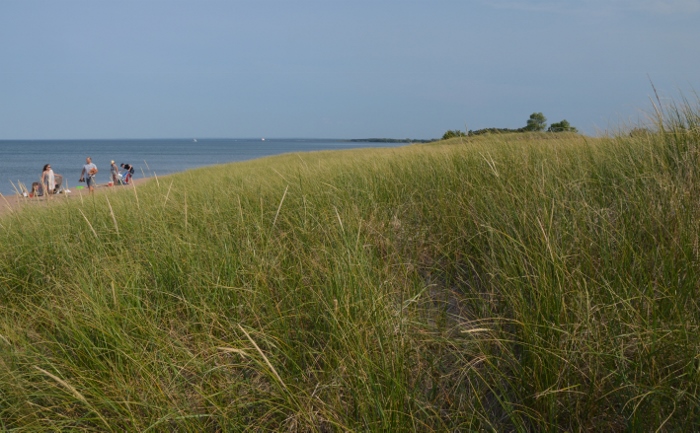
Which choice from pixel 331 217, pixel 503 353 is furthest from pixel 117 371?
pixel 331 217

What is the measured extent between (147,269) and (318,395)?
1444 mm

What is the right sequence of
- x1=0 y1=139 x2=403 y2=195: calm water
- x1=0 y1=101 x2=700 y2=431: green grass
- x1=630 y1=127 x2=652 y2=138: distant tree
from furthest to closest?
x1=0 y1=139 x2=403 y2=195: calm water, x1=630 y1=127 x2=652 y2=138: distant tree, x1=0 y1=101 x2=700 y2=431: green grass

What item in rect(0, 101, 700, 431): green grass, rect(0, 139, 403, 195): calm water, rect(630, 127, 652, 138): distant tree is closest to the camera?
rect(0, 101, 700, 431): green grass

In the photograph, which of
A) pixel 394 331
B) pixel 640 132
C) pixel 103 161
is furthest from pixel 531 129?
pixel 103 161

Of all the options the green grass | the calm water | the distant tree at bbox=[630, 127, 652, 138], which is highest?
the distant tree at bbox=[630, 127, 652, 138]

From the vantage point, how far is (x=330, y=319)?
6.93ft

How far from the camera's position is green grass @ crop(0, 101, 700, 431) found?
179cm

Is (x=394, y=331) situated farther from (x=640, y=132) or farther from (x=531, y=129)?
(x=531, y=129)

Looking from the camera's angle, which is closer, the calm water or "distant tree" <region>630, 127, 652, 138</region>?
"distant tree" <region>630, 127, 652, 138</region>

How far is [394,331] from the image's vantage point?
201 cm

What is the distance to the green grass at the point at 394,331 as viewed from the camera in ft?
5.88

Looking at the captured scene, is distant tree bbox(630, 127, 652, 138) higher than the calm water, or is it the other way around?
distant tree bbox(630, 127, 652, 138)

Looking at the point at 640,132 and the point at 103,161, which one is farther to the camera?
the point at 103,161

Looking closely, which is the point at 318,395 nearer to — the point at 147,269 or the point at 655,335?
the point at 655,335
